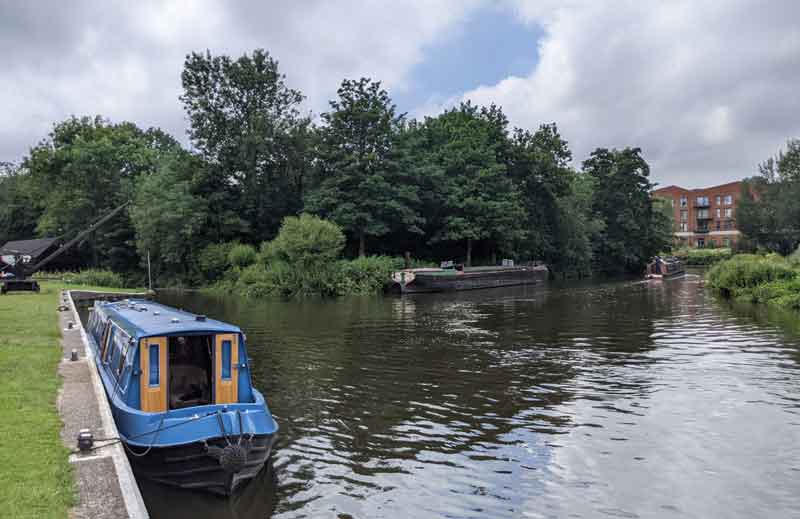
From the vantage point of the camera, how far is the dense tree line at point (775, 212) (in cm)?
7175

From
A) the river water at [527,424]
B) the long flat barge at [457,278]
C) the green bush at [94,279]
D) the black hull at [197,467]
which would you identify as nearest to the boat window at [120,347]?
the black hull at [197,467]

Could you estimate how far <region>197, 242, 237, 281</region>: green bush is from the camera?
176 ft

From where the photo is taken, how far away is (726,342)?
65.9 ft

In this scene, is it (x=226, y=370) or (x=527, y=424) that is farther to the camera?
(x=527, y=424)

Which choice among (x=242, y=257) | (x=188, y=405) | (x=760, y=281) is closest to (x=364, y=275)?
(x=242, y=257)

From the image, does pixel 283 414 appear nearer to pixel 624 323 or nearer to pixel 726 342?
pixel 726 342

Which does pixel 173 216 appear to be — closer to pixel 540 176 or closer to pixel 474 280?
pixel 474 280

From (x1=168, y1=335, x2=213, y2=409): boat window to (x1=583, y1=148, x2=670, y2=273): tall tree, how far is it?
2800 inches

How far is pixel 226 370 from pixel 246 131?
1974 inches

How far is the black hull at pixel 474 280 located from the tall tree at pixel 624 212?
19368mm

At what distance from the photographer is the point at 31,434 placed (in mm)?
8500

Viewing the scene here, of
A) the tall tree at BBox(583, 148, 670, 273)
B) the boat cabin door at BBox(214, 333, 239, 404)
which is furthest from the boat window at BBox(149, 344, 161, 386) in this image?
the tall tree at BBox(583, 148, 670, 273)

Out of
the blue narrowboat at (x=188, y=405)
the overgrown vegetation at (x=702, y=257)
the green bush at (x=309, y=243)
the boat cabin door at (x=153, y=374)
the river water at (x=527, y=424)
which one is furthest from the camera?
the overgrown vegetation at (x=702, y=257)

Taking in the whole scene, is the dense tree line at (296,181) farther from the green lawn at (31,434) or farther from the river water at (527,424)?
the green lawn at (31,434)
